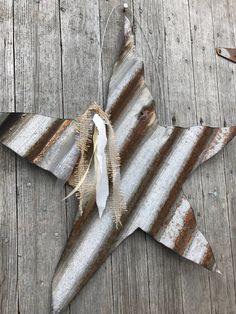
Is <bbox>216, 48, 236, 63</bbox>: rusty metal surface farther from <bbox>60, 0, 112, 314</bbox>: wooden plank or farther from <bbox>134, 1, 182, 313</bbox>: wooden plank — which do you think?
<bbox>60, 0, 112, 314</bbox>: wooden plank

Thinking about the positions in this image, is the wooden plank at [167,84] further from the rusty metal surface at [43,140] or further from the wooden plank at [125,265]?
the rusty metal surface at [43,140]

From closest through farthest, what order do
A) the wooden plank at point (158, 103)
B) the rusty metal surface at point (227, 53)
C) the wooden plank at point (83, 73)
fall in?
the wooden plank at point (83, 73), the wooden plank at point (158, 103), the rusty metal surface at point (227, 53)

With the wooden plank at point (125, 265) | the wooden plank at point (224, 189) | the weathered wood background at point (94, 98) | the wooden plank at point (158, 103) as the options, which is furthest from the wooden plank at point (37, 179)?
the wooden plank at point (224, 189)

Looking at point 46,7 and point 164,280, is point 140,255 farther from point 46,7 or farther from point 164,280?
point 46,7

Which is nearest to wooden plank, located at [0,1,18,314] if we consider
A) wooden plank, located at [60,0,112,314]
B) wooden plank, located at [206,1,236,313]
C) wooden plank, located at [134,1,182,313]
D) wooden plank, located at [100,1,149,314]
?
wooden plank, located at [60,0,112,314]

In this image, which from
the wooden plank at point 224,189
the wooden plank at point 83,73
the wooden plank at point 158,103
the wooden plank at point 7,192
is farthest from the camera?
the wooden plank at point 224,189

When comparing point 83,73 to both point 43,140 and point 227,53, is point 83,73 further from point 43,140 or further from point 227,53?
point 227,53

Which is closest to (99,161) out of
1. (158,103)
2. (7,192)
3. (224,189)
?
(7,192)
